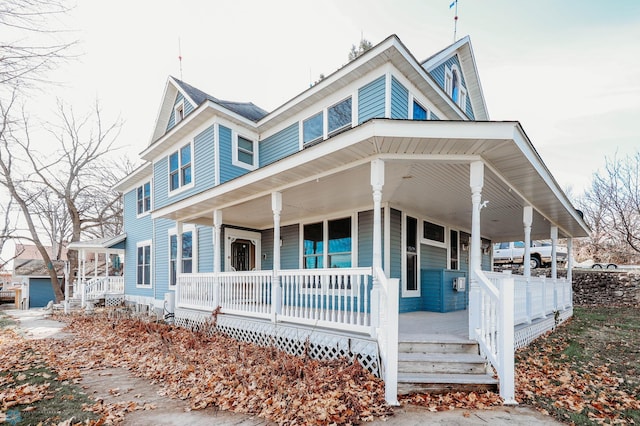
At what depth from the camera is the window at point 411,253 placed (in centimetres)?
840

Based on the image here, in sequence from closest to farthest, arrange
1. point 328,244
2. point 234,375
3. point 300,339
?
point 234,375, point 300,339, point 328,244

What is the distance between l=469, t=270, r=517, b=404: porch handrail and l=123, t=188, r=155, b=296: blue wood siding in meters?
12.7

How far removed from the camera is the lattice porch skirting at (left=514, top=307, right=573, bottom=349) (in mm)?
5913

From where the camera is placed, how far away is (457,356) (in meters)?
4.46

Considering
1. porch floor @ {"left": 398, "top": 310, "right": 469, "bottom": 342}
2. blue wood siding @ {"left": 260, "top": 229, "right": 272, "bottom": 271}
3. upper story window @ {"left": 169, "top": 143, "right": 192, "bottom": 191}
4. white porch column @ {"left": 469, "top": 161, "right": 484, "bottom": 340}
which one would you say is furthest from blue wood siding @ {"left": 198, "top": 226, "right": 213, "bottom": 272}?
white porch column @ {"left": 469, "top": 161, "right": 484, "bottom": 340}

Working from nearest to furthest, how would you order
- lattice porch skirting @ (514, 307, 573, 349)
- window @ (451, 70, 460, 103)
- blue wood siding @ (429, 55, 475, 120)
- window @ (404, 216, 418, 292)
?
lattice porch skirting @ (514, 307, 573, 349) → window @ (404, 216, 418, 292) → blue wood siding @ (429, 55, 475, 120) → window @ (451, 70, 460, 103)

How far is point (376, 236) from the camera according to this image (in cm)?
476

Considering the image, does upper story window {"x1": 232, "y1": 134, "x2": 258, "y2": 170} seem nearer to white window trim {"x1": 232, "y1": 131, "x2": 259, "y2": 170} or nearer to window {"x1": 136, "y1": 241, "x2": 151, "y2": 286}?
white window trim {"x1": 232, "y1": 131, "x2": 259, "y2": 170}

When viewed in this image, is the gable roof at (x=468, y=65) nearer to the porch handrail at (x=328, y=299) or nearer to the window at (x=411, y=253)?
the window at (x=411, y=253)

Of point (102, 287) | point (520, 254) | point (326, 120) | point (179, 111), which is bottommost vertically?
point (102, 287)

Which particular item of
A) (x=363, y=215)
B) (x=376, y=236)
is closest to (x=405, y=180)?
(x=376, y=236)

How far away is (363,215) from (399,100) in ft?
9.24

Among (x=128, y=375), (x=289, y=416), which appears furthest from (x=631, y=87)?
(x=128, y=375)

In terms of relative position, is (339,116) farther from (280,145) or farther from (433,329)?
(433,329)
